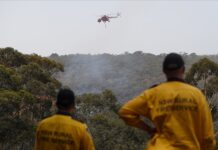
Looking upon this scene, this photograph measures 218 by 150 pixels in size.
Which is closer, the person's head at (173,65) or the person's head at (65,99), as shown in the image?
the person's head at (173,65)

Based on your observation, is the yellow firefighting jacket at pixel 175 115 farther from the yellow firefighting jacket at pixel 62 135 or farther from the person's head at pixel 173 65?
the yellow firefighting jacket at pixel 62 135

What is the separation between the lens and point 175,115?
459 centimetres

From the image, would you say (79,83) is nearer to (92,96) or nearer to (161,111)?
(92,96)

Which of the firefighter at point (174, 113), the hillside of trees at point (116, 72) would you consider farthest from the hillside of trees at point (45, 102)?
the hillside of trees at point (116, 72)

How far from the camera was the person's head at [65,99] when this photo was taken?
17.0 feet

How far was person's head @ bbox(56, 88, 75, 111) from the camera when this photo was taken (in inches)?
204

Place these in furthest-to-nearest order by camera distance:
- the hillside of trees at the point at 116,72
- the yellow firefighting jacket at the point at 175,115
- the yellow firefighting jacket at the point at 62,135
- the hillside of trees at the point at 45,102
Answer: the hillside of trees at the point at 116,72, the hillside of trees at the point at 45,102, the yellow firefighting jacket at the point at 62,135, the yellow firefighting jacket at the point at 175,115

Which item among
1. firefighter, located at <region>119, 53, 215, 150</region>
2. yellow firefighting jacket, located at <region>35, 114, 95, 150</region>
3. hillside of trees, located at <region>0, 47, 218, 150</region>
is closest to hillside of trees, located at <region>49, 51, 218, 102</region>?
hillside of trees, located at <region>0, 47, 218, 150</region>

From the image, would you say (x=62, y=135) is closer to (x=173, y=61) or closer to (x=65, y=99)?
(x=65, y=99)

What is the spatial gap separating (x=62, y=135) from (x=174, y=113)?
1.20 meters

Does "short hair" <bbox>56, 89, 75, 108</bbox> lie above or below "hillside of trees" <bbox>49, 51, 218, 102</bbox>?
above

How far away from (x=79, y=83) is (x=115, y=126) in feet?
129

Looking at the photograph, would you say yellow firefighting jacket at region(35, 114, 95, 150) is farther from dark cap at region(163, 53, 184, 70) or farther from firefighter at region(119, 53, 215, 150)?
dark cap at region(163, 53, 184, 70)

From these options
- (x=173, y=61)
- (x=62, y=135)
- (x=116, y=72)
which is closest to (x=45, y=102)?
(x=62, y=135)
